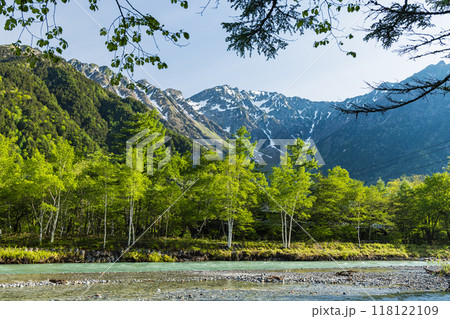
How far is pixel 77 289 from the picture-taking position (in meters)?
10.1

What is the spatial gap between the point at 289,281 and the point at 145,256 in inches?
518

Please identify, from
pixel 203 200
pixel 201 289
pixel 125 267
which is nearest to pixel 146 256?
pixel 125 267

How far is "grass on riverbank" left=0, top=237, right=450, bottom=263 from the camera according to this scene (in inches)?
802

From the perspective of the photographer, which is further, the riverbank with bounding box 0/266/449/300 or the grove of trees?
the grove of trees

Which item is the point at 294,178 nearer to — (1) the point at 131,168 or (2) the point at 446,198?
(1) the point at 131,168

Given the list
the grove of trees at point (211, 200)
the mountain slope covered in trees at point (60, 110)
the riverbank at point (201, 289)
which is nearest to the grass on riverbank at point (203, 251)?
the grove of trees at point (211, 200)

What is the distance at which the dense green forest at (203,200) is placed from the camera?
2572cm

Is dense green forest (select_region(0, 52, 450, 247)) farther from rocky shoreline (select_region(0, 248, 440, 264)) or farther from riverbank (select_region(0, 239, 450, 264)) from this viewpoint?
rocky shoreline (select_region(0, 248, 440, 264))

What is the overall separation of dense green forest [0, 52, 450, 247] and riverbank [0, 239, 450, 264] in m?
1.85

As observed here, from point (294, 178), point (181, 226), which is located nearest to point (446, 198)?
point (294, 178)

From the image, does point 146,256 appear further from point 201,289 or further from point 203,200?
point 201,289

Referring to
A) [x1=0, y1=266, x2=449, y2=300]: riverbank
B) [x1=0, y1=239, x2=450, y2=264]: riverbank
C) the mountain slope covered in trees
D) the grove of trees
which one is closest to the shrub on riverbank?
[x1=0, y1=239, x2=450, y2=264]: riverbank

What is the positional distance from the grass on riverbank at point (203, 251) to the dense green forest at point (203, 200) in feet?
5.10

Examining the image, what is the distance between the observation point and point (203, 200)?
2892 cm
